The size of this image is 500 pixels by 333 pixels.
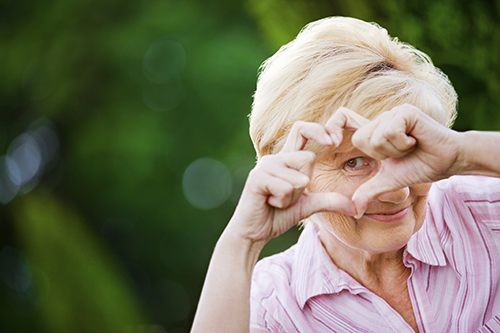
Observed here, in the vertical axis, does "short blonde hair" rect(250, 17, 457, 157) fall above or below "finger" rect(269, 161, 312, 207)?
above

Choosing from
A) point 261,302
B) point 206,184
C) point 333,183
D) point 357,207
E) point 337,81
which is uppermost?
point 206,184

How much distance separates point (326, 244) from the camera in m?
1.46

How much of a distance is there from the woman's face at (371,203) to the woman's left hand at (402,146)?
152 millimetres

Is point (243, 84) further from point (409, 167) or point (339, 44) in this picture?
point (409, 167)

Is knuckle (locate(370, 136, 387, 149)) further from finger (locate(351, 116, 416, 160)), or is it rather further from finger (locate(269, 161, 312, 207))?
finger (locate(269, 161, 312, 207))

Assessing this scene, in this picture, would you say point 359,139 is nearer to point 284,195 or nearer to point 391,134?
point 391,134

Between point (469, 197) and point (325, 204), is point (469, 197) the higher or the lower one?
the higher one

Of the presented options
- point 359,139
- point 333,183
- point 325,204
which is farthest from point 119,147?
point 359,139

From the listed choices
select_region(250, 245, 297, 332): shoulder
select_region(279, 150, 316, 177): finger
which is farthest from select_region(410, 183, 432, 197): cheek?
select_region(250, 245, 297, 332): shoulder

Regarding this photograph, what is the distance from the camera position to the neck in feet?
4.48

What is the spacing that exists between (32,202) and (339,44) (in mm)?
3024

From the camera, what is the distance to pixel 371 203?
1.18 metres

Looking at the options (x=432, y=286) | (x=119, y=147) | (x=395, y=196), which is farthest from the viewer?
(x=119, y=147)

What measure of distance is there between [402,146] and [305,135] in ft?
0.77
